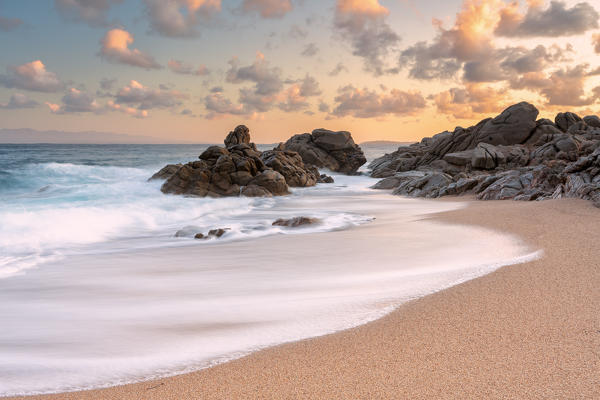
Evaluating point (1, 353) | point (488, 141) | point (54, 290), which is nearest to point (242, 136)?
point (488, 141)

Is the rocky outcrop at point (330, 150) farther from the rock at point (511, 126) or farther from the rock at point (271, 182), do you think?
the rock at point (271, 182)

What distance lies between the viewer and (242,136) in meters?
31.3

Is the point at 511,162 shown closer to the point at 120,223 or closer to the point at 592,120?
the point at 592,120

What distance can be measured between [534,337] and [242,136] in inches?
1175

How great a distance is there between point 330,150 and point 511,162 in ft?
62.9

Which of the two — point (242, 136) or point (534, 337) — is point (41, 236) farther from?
point (242, 136)

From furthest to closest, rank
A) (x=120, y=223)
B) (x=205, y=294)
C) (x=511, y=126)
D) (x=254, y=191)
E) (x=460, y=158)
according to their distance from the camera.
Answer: (x=511, y=126)
(x=460, y=158)
(x=254, y=191)
(x=120, y=223)
(x=205, y=294)

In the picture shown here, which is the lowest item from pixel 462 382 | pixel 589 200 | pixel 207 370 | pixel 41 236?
pixel 41 236

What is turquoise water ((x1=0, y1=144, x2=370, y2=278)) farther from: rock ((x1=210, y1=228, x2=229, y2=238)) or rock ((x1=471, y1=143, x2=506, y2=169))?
rock ((x1=471, y1=143, x2=506, y2=169))

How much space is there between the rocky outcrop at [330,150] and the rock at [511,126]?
1244 centimetres

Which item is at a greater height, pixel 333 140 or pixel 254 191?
pixel 333 140

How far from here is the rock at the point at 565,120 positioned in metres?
31.2

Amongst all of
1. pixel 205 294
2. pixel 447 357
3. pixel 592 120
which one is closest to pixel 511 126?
pixel 592 120

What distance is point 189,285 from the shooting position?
5.44 metres
